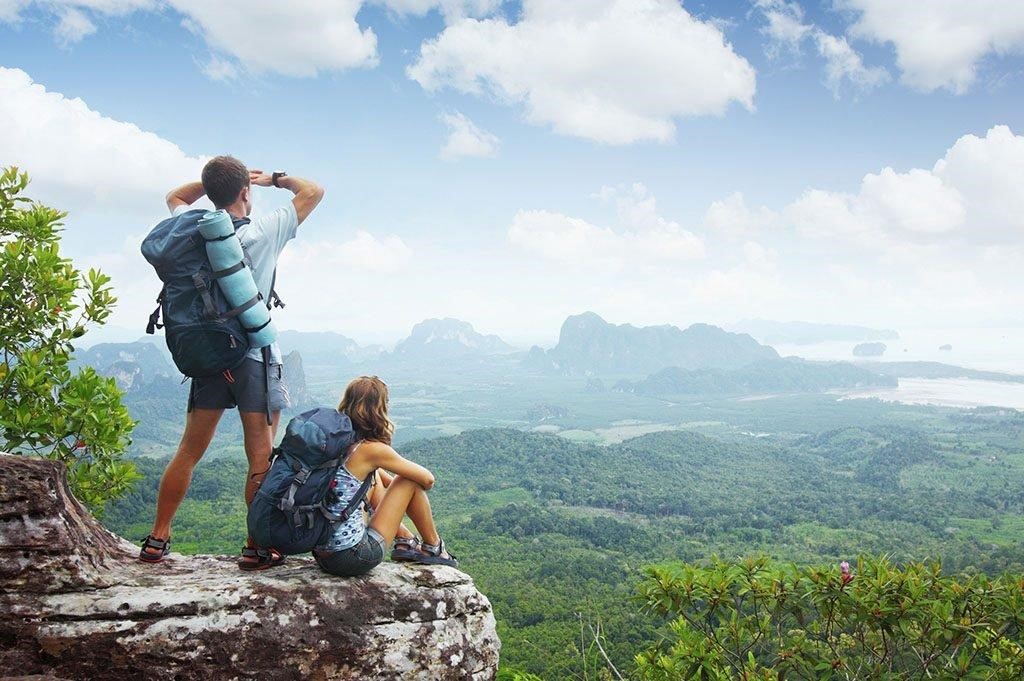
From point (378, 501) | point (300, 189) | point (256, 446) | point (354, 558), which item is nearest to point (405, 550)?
point (378, 501)

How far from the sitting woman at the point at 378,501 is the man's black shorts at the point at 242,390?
351mm

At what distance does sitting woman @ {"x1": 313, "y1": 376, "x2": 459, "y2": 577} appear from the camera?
3.09 m

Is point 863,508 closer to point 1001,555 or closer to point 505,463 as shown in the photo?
point 1001,555

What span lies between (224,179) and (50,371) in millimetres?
1845

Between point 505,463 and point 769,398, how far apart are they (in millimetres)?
131437

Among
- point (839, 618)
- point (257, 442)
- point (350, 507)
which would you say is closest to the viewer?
point (350, 507)

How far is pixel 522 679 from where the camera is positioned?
18.7 feet

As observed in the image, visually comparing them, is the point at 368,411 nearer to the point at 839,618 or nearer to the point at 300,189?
the point at 300,189

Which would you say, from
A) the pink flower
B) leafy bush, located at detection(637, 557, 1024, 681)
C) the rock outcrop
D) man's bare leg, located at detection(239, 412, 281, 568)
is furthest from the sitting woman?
the pink flower

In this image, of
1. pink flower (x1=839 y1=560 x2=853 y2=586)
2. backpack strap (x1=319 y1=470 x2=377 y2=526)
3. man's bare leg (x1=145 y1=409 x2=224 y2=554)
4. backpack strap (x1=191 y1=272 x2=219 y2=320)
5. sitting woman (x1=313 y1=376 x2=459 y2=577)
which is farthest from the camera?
pink flower (x1=839 y1=560 x2=853 y2=586)

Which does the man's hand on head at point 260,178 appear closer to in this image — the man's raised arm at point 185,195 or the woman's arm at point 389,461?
the man's raised arm at point 185,195

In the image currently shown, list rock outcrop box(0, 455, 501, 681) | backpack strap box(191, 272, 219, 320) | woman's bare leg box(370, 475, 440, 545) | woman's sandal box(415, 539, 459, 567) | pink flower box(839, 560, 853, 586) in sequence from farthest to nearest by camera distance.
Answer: pink flower box(839, 560, 853, 586)
woman's sandal box(415, 539, 459, 567)
woman's bare leg box(370, 475, 440, 545)
backpack strap box(191, 272, 219, 320)
rock outcrop box(0, 455, 501, 681)

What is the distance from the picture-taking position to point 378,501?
3.61 meters

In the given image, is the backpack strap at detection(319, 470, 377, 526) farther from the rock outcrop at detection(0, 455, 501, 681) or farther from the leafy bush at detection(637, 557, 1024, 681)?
the leafy bush at detection(637, 557, 1024, 681)
